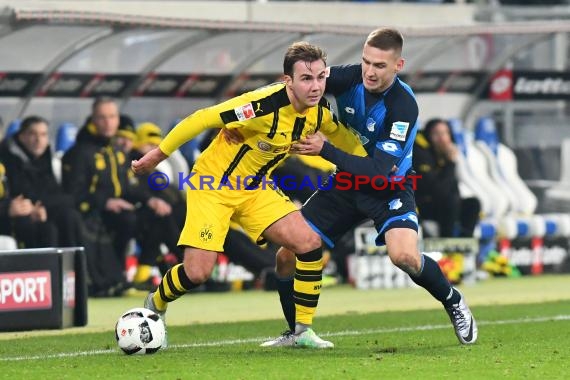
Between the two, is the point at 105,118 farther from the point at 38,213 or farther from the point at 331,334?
the point at 331,334

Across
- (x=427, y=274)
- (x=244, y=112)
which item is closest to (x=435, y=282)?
(x=427, y=274)

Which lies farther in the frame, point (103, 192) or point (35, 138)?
point (103, 192)

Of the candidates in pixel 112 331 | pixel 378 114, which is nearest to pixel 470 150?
pixel 112 331

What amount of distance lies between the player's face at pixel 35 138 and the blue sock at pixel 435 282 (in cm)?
570

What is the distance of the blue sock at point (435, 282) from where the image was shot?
9.41 meters

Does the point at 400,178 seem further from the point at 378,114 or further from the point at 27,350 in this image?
the point at 27,350

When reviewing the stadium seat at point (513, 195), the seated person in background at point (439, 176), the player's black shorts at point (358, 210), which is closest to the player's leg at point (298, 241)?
the player's black shorts at point (358, 210)

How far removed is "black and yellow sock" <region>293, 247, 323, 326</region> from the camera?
948 centimetres

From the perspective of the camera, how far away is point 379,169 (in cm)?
910

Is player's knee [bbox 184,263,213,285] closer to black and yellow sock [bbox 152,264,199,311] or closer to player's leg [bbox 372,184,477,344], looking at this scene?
black and yellow sock [bbox 152,264,199,311]

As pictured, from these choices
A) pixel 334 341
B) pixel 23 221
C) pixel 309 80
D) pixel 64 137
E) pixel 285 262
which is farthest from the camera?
pixel 64 137

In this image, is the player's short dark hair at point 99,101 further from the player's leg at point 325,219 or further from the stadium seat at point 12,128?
the player's leg at point 325,219

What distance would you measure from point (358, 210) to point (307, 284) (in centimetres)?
56

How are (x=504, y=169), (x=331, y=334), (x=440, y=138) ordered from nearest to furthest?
(x=331, y=334), (x=440, y=138), (x=504, y=169)
